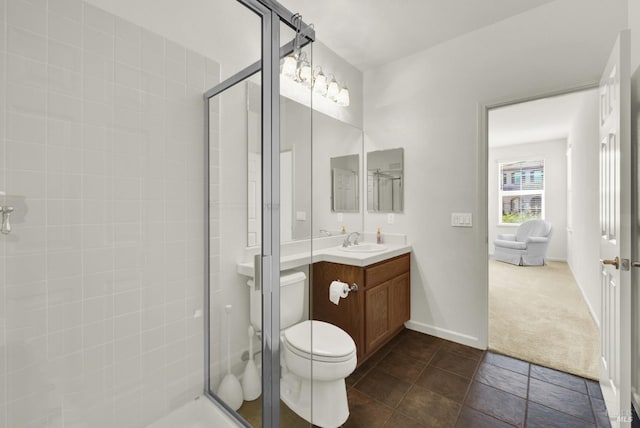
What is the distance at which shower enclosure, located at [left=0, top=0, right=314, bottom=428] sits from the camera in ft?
2.61

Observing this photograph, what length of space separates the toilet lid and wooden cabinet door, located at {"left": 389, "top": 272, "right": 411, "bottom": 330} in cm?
87

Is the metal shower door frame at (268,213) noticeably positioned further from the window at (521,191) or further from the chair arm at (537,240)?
the window at (521,191)

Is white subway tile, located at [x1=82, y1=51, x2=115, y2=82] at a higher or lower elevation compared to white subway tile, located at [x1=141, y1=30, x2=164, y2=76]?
lower

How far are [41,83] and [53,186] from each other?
0.29 metres

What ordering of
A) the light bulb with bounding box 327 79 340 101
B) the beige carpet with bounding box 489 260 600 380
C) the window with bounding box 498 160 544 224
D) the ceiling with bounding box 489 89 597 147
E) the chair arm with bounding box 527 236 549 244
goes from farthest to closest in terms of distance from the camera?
1. the window with bounding box 498 160 544 224
2. the chair arm with bounding box 527 236 549 244
3. the ceiling with bounding box 489 89 597 147
4. the light bulb with bounding box 327 79 340 101
5. the beige carpet with bounding box 489 260 600 380

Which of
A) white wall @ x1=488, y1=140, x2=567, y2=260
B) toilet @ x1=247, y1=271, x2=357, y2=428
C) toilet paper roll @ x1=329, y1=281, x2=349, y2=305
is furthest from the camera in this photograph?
white wall @ x1=488, y1=140, x2=567, y2=260

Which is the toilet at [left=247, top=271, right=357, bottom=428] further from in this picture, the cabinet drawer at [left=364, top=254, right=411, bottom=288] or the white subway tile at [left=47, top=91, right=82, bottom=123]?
the white subway tile at [left=47, top=91, right=82, bottom=123]

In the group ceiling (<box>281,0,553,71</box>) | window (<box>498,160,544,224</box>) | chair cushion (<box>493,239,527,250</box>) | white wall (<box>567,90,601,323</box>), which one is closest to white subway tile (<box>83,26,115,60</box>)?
ceiling (<box>281,0,553,71</box>)

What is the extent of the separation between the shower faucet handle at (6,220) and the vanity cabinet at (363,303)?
4.68 feet

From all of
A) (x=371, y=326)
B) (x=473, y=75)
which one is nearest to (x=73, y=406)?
(x=371, y=326)

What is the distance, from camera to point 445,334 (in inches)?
99.1

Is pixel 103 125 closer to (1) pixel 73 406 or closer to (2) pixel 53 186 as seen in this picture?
(2) pixel 53 186

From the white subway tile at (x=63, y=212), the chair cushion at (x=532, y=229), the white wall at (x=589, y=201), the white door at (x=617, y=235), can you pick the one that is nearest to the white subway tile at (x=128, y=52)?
the white subway tile at (x=63, y=212)

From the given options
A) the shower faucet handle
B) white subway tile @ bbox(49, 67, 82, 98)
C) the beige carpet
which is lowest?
the beige carpet
